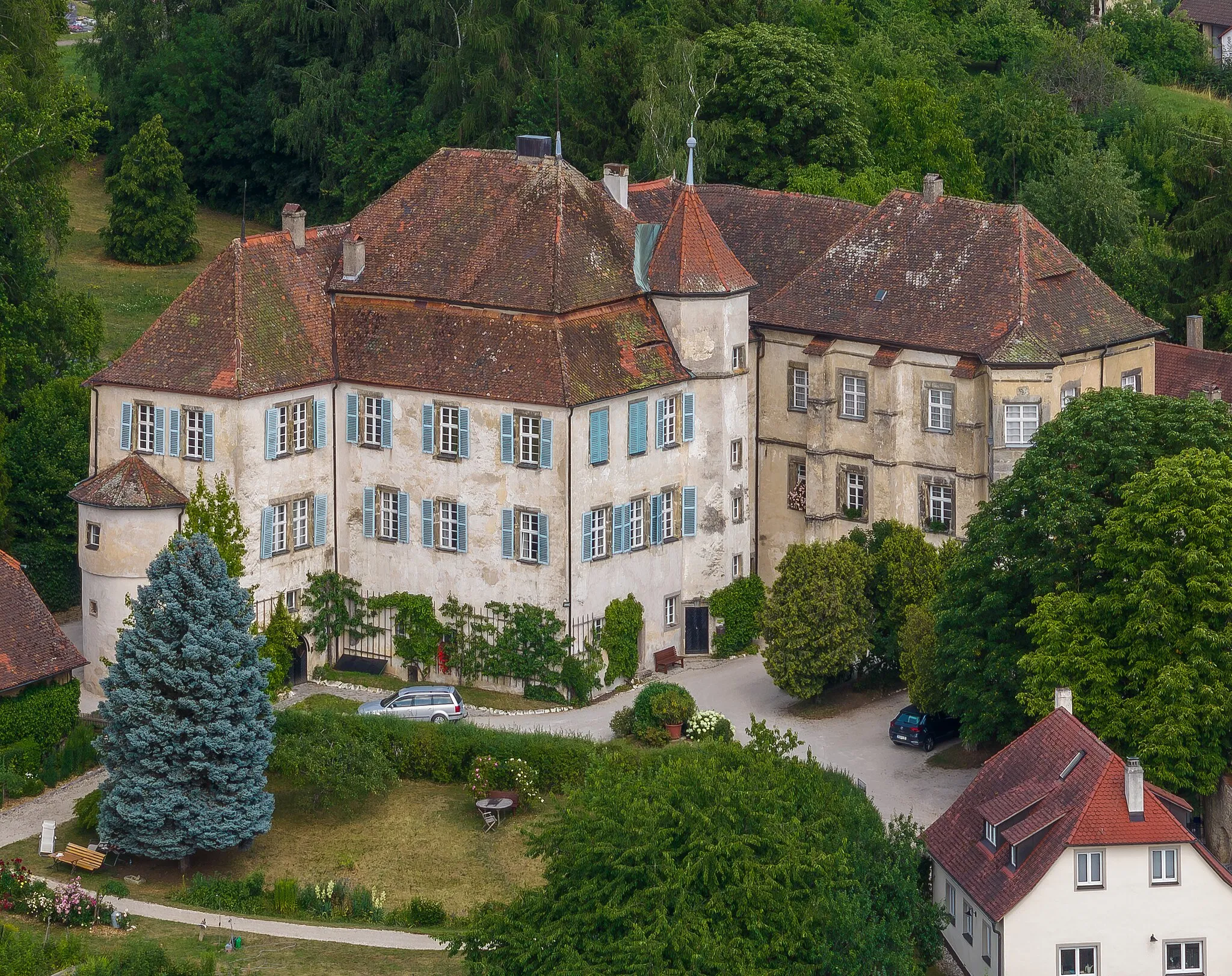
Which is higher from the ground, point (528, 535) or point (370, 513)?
point (370, 513)

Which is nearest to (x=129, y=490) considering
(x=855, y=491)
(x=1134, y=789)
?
(x=855, y=491)

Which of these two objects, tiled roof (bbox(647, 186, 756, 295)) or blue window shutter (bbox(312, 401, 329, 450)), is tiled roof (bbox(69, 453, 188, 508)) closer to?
blue window shutter (bbox(312, 401, 329, 450))

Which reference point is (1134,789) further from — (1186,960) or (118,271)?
(118,271)

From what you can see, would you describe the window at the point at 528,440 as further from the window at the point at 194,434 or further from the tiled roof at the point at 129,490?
the tiled roof at the point at 129,490

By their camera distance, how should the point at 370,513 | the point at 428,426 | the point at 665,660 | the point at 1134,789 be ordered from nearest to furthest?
the point at 1134,789, the point at 428,426, the point at 370,513, the point at 665,660

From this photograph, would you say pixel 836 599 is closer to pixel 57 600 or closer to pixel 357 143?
pixel 57 600

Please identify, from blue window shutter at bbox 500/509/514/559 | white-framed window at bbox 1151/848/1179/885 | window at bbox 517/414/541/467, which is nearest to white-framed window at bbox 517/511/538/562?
blue window shutter at bbox 500/509/514/559

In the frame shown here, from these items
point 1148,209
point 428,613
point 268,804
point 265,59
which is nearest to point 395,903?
point 268,804
